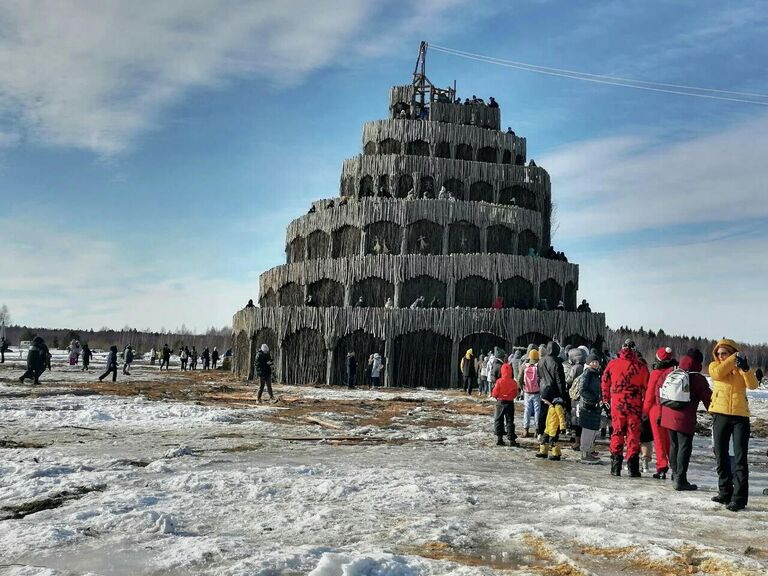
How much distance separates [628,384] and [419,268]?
24927 millimetres

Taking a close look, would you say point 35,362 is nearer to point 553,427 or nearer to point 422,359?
point 422,359

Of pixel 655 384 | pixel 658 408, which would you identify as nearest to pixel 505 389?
pixel 655 384

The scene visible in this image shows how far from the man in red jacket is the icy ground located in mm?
418

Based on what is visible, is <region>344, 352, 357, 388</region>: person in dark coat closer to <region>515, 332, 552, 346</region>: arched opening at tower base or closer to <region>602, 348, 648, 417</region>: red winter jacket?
<region>515, 332, 552, 346</region>: arched opening at tower base

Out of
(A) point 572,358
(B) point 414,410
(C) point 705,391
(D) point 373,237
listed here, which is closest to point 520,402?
(B) point 414,410

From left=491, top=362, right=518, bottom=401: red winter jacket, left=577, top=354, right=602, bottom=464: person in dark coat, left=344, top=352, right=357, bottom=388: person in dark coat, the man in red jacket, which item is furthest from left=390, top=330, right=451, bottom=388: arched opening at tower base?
the man in red jacket

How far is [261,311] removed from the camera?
35812 mm

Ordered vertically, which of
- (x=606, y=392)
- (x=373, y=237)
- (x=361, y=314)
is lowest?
(x=606, y=392)

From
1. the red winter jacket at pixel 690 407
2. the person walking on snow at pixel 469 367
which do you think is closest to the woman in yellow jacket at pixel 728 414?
the red winter jacket at pixel 690 407

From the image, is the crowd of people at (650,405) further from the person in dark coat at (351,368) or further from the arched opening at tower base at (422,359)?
the arched opening at tower base at (422,359)

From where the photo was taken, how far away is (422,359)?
3275cm

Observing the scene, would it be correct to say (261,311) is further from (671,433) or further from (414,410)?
(671,433)

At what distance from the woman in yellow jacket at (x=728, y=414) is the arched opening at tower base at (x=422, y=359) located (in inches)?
962

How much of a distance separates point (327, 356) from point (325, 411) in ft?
47.7
